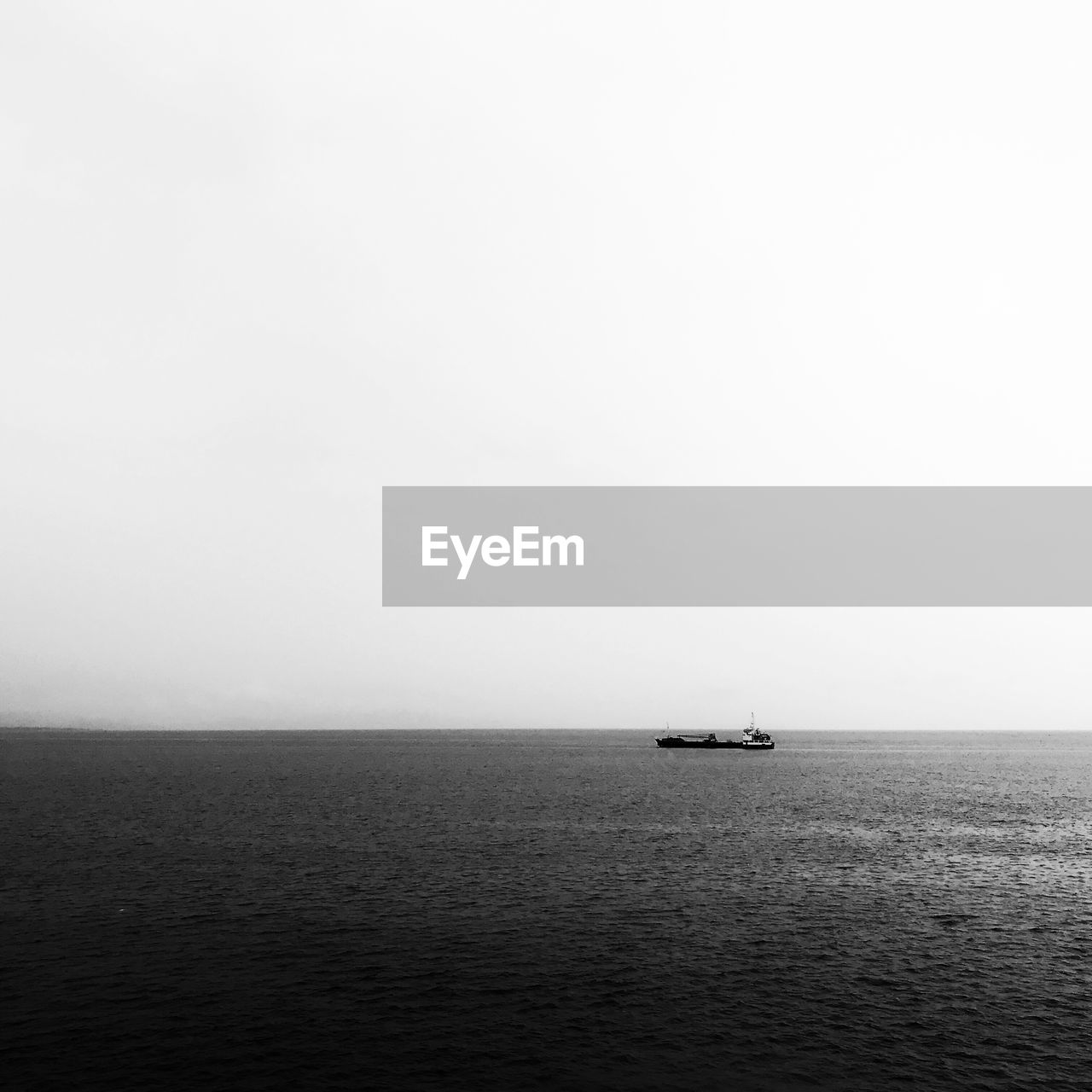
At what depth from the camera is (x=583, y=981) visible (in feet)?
185

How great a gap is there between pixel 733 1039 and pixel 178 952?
42184 millimetres

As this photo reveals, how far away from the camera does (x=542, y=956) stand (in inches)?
2397

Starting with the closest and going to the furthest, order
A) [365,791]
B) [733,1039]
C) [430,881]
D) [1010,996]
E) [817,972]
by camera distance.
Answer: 1. [733,1039]
2. [1010,996]
3. [817,972]
4. [430,881]
5. [365,791]

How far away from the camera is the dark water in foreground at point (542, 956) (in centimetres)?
4488

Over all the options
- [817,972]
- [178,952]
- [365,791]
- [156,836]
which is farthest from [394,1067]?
[365,791]

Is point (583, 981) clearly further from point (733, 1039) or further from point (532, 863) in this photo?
point (532, 863)

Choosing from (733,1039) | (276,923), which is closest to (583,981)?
(733,1039)

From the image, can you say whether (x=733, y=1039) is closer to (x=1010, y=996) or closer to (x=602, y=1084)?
(x=602, y=1084)

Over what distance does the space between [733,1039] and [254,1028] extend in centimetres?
2984

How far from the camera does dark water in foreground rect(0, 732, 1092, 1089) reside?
44.9 metres

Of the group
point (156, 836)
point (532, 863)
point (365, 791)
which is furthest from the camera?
point (365, 791)

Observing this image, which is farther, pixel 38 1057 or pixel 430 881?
pixel 430 881

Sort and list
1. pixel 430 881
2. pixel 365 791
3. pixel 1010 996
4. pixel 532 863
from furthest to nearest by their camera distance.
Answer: pixel 365 791
pixel 532 863
pixel 430 881
pixel 1010 996

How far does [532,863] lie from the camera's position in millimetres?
92000
